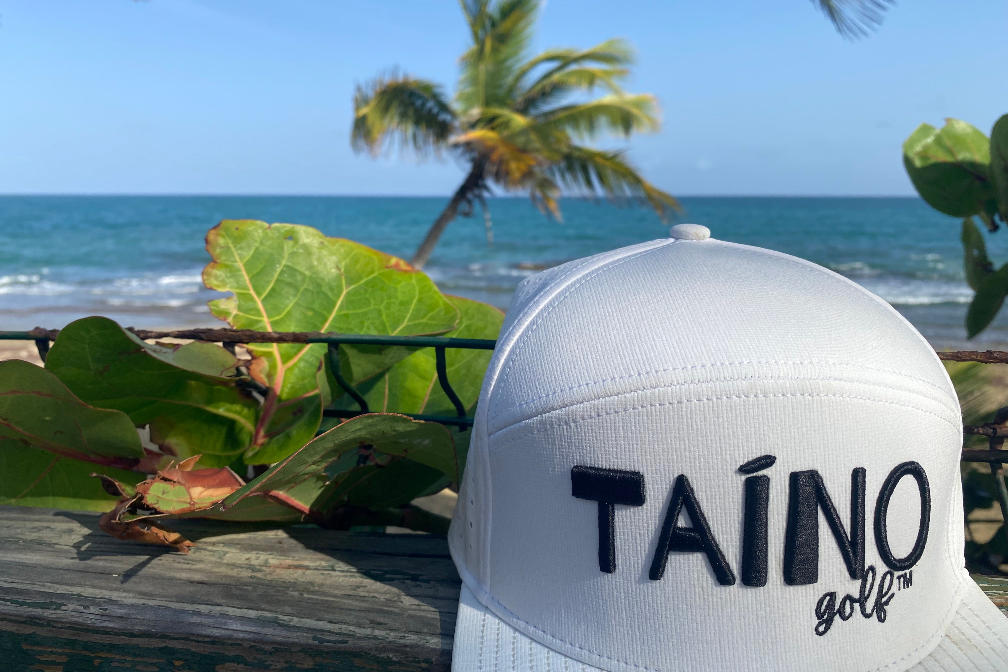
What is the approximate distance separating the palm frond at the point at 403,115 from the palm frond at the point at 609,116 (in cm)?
140

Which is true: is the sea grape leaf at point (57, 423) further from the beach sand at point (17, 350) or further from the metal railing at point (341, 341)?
the beach sand at point (17, 350)

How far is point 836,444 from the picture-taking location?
2.22 ft

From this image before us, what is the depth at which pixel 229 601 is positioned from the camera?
3.00 ft

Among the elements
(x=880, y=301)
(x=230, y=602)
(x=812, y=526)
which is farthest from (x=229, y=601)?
(x=880, y=301)

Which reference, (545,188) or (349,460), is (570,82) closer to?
(545,188)

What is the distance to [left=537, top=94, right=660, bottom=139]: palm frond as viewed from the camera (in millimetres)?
8930

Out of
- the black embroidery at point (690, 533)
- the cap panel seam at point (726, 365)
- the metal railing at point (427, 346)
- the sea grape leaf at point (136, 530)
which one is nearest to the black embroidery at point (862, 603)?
the black embroidery at point (690, 533)

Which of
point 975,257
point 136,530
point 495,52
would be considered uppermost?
point 495,52

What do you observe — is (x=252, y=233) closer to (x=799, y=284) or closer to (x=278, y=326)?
(x=278, y=326)

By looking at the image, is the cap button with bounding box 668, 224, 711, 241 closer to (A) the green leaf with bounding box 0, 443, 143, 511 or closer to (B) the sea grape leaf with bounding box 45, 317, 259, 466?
(B) the sea grape leaf with bounding box 45, 317, 259, 466

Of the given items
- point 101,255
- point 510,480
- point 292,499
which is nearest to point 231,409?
point 292,499

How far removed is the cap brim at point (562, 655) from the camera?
75cm

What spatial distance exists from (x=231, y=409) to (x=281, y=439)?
10 cm

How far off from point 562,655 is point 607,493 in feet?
0.66
